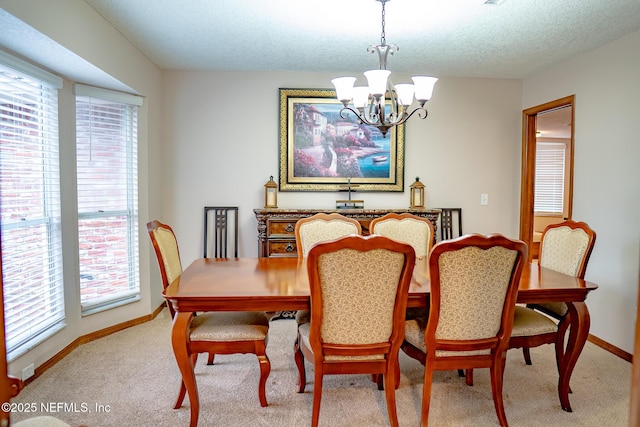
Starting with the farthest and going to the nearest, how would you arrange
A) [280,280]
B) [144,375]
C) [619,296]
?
[619,296] < [144,375] < [280,280]

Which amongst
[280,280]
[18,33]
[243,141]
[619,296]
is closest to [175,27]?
[18,33]

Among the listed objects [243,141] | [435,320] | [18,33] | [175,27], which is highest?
[175,27]

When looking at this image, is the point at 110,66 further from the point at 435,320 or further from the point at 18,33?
the point at 435,320

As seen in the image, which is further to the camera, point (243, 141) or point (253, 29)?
point (243, 141)

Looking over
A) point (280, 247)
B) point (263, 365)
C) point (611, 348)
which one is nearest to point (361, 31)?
point (280, 247)

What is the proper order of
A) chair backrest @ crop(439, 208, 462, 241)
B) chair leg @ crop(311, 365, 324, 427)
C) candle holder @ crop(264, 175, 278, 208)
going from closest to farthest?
chair leg @ crop(311, 365, 324, 427) → candle holder @ crop(264, 175, 278, 208) → chair backrest @ crop(439, 208, 462, 241)

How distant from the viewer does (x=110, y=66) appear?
9.59ft

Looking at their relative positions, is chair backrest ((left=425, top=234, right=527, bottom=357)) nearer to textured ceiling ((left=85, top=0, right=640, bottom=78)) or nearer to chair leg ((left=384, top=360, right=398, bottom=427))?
chair leg ((left=384, top=360, right=398, bottom=427))

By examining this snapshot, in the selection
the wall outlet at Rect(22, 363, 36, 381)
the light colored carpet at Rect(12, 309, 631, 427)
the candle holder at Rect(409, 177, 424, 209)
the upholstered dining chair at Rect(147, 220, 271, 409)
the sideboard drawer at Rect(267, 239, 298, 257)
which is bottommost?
the light colored carpet at Rect(12, 309, 631, 427)

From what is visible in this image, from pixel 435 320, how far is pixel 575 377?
4.75 ft

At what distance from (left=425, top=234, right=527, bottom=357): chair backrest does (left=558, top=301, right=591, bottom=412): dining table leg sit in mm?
481

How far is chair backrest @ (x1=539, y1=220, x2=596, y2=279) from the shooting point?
2420mm

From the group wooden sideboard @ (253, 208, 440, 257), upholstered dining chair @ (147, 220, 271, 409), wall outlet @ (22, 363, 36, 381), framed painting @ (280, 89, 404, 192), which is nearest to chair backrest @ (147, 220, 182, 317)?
upholstered dining chair @ (147, 220, 271, 409)

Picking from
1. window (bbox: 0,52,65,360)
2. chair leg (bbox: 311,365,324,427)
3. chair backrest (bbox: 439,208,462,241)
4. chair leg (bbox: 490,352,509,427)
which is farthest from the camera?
chair backrest (bbox: 439,208,462,241)
